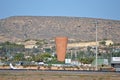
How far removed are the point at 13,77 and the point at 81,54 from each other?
130 m

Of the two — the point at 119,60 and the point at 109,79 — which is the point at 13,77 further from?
the point at 119,60

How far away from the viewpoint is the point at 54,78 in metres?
52.9

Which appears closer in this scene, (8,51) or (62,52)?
(62,52)

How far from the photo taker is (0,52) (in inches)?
7411

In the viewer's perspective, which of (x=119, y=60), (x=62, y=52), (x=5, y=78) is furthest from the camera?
(x=62, y=52)

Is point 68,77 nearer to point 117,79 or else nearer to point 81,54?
point 117,79

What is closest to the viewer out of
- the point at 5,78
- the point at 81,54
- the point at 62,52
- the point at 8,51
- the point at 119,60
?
the point at 5,78

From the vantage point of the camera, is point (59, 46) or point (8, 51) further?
point (8, 51)

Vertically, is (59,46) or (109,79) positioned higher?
(59,46)

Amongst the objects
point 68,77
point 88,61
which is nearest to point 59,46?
point 88,61

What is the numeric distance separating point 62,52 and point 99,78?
81036 millimetres

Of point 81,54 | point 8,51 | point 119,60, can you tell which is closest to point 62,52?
point 119,60

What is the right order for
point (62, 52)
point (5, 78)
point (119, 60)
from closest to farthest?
point (5, 78)
point (119, 60)
point (62, 52)

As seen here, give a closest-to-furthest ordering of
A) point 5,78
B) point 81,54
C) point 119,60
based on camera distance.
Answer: point 5,78 → point 119,60 → point 81,54
